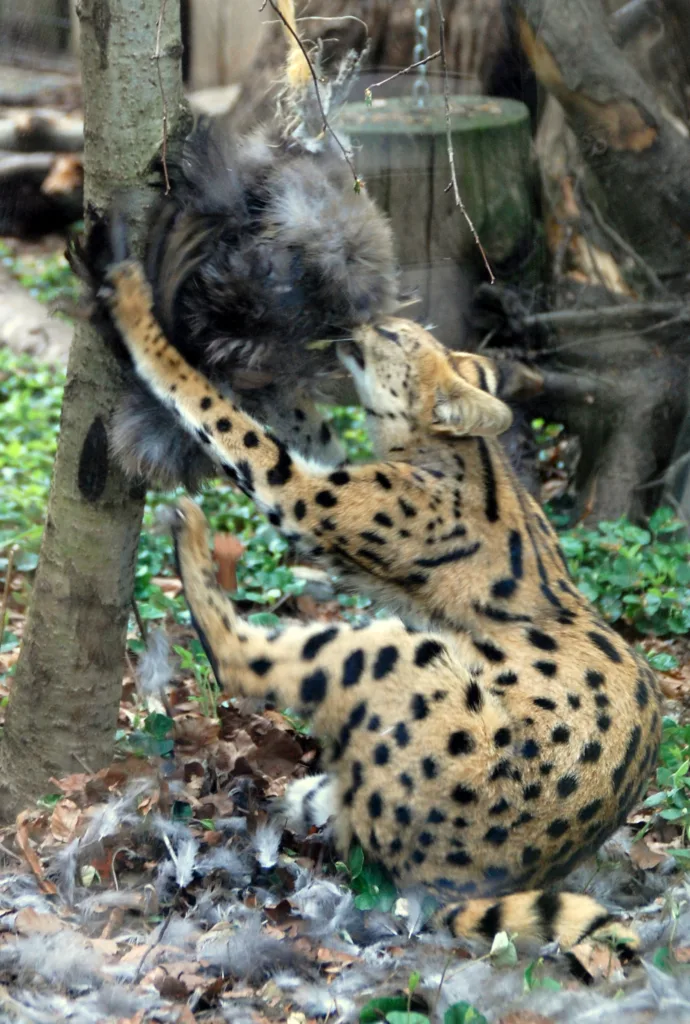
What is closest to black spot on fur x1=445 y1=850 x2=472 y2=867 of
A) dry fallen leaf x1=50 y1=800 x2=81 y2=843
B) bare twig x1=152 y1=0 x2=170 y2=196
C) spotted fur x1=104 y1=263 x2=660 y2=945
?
spotted fur x1=104 y1=263 x2=660 y2=945

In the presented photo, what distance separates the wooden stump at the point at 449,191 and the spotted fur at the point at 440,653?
10.6ft

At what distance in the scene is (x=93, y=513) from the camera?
3.69m

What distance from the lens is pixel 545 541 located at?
13.6 feet

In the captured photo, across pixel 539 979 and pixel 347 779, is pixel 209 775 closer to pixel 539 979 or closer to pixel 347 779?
pixel 347 779

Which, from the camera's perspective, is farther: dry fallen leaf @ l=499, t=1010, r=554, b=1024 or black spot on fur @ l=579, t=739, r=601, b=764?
black spot on fur @ l=579, t=739, r=601, b=764

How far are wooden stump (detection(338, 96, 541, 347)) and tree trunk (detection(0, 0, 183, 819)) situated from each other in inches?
149

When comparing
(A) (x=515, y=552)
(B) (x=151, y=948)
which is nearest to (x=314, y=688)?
(A) (x=515, y=552)

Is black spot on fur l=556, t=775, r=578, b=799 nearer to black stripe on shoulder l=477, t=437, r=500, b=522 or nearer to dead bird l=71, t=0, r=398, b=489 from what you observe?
black stripe on shoulder l=477, t=437, r=500, b=522

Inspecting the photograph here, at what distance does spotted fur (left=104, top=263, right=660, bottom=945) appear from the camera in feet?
11.6

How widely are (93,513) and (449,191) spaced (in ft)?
13.9

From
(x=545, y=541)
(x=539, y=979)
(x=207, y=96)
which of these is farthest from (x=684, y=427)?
(x=207, y=96)

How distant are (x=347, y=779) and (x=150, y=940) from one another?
2.59ft

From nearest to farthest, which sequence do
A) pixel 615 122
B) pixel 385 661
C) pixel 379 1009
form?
pixel 379 1009
pixel 385 661
pixel 615 122

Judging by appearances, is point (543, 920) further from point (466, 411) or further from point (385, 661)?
point (466, 411)
